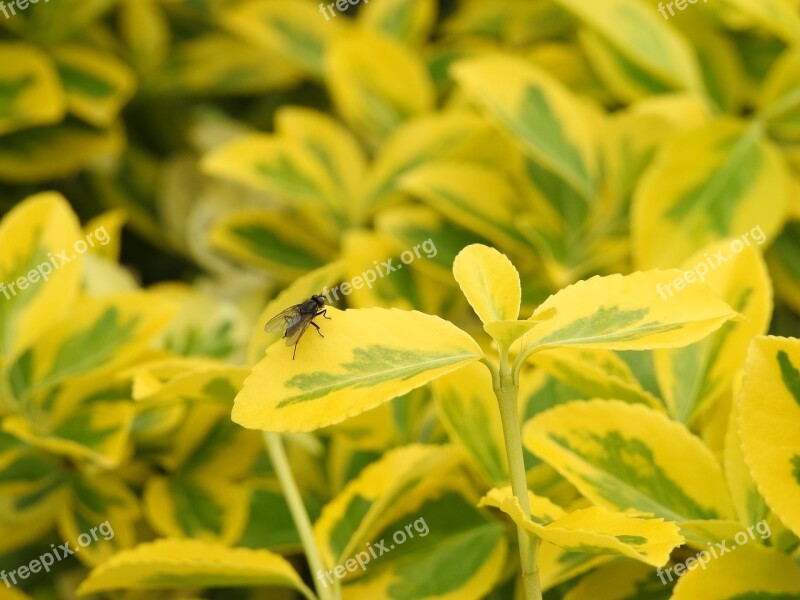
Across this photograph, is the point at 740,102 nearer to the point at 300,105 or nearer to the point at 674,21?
the point at 674,21

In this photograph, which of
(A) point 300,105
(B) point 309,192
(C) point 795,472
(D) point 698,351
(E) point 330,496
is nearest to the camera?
(C) point 795,472

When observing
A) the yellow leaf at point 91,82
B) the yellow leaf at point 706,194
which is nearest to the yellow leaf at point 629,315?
the yellow leaf at point 706,194

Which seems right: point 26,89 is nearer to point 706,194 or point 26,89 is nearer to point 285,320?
point 285,320

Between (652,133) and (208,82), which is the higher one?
(208,82)

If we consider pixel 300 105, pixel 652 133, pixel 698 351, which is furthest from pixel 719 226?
pixel 300 105

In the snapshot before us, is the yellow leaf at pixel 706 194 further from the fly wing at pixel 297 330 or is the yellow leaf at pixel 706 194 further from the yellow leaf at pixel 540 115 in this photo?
the fly wing at pixel 297 330

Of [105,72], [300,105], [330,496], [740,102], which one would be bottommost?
[330,496]

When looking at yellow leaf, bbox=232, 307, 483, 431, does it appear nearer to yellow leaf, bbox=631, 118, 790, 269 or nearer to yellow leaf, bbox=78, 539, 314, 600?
yellow leaf, bbox=78, 539, 314, 600
